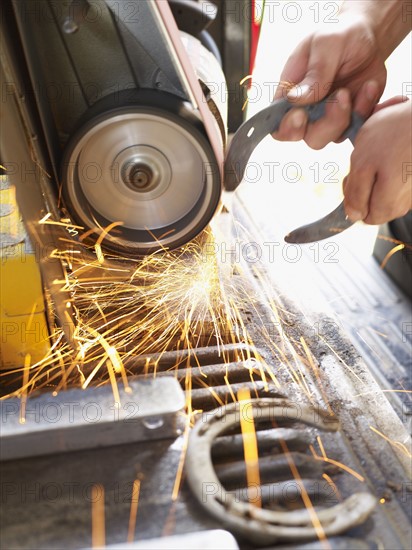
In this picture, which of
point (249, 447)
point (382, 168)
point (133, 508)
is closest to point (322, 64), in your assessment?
point (382, 168)

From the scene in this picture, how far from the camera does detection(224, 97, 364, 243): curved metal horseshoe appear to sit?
149 cm

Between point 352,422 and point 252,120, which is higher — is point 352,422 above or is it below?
below

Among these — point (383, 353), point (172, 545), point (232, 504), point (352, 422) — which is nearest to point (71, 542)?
point (172, 545)

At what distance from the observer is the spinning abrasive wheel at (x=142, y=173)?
1530 mm

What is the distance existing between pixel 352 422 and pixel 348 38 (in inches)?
43.0

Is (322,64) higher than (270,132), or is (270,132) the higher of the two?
(322,64)

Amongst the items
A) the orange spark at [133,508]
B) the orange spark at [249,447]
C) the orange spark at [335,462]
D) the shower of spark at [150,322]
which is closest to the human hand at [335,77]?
the shower of spark at [150,322]

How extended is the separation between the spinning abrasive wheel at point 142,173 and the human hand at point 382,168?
0.38 m

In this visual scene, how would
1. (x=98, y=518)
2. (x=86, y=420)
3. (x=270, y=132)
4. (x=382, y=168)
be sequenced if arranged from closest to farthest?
(x=98, y=518) < (x=86, y=420) < (x=382, y=168) < (x=270, y=132)

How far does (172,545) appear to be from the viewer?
109cm

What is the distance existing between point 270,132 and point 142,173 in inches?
14.6

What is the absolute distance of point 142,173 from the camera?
1604mm

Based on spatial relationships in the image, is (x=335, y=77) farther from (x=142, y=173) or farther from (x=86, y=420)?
(x=86, y=420)

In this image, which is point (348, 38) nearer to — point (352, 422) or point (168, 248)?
point (168, 248)
